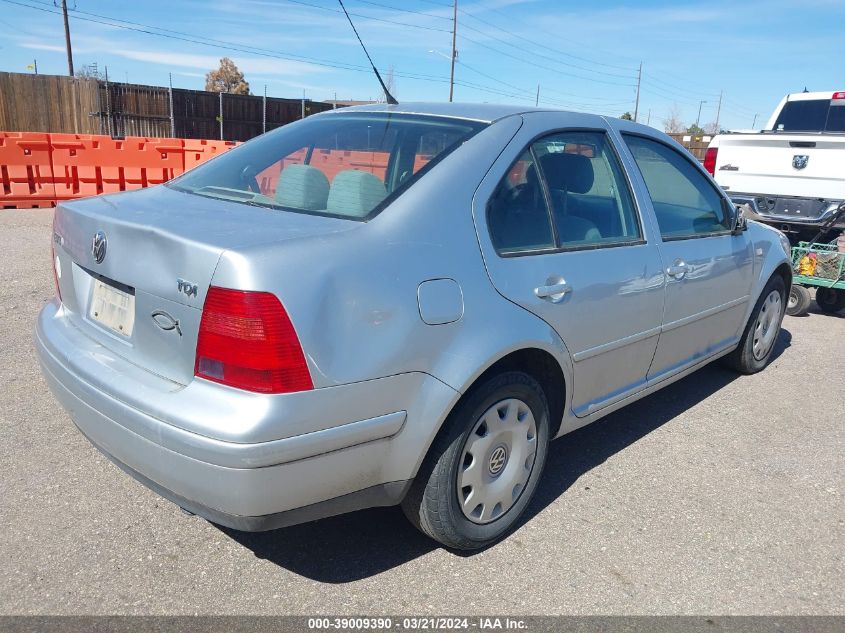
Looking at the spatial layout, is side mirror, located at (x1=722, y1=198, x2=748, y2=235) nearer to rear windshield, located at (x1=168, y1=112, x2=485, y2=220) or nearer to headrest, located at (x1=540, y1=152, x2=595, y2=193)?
headrest, located at (x1=540, y1=152, x2=595, y2=193)

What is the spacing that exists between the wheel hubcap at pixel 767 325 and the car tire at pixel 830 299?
2.35 meters

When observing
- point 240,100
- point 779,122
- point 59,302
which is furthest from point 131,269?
point 240,100

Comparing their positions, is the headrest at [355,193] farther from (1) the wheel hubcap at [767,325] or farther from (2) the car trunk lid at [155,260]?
(1) the wheel hubcap at [767,325]

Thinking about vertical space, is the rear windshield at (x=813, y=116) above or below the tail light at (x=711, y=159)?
above

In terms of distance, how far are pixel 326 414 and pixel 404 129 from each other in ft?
4.72

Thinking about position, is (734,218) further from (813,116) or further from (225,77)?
(225,77)

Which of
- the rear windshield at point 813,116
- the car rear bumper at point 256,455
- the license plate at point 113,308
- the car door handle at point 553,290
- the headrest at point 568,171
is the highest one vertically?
the rear windshield at point 813,116

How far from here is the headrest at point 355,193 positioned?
2.46m

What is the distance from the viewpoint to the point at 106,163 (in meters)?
11.7

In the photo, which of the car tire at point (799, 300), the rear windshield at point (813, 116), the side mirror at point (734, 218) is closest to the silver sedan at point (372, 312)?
the side mirror at point (734, 218)

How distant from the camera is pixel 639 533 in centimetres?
298

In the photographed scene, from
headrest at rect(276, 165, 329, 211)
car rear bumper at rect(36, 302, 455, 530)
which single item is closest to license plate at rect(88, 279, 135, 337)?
car rear bumper at rect(36, 302, 455, 530)

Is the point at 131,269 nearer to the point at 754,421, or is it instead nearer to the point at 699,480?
the point at 699,480

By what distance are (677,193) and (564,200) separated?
1.25m
